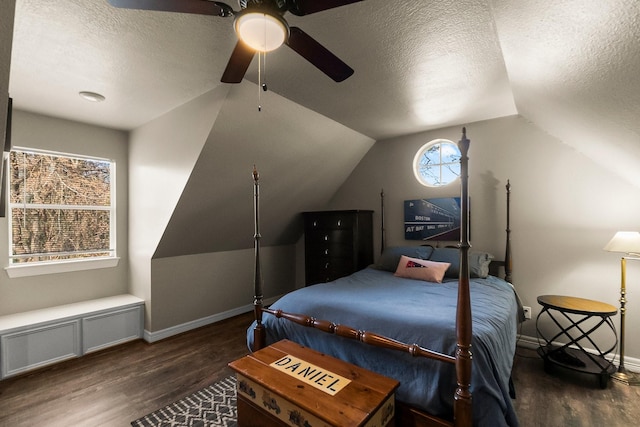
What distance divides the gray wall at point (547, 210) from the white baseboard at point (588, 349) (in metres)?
0.04

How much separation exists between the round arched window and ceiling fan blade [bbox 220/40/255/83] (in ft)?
8.90

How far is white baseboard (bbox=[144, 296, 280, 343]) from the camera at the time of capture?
3.25 meters

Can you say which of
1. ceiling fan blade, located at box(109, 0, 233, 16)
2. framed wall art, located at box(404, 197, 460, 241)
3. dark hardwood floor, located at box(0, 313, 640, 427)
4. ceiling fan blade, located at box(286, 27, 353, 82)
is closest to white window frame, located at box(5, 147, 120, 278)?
dark hardwood floor, located at box(0, 313, 640, 427)

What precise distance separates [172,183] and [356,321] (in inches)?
90.1

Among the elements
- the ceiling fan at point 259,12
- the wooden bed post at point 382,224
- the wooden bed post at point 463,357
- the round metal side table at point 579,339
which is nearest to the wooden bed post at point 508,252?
the round metal side table at point 579,339

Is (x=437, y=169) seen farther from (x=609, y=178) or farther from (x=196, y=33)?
(x=196, y=33)

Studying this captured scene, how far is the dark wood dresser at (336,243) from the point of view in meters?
3.75

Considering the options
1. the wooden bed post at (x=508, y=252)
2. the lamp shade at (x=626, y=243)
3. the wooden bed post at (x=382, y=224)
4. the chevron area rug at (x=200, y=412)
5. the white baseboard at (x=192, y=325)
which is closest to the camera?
the chevron area rug at (x=200, y=412)

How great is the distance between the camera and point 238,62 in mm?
1485

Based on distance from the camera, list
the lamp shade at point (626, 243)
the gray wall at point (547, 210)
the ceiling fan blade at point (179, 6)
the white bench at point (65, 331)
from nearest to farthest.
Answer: the ceiling fan blade at point (179, 6)
the lamp shade at point (626, 243)
the white bench at point (65, 331)
the gray wall at point (547, 210)

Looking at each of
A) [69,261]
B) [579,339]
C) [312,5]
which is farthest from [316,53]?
[69,261]

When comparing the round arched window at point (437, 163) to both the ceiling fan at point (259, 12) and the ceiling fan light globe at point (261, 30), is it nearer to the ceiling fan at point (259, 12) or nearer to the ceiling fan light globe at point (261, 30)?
the ceiling fan at point (259, 12)

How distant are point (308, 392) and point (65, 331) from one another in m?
2.69

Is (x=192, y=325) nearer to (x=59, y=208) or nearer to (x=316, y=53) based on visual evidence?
(x=59, y=208)
